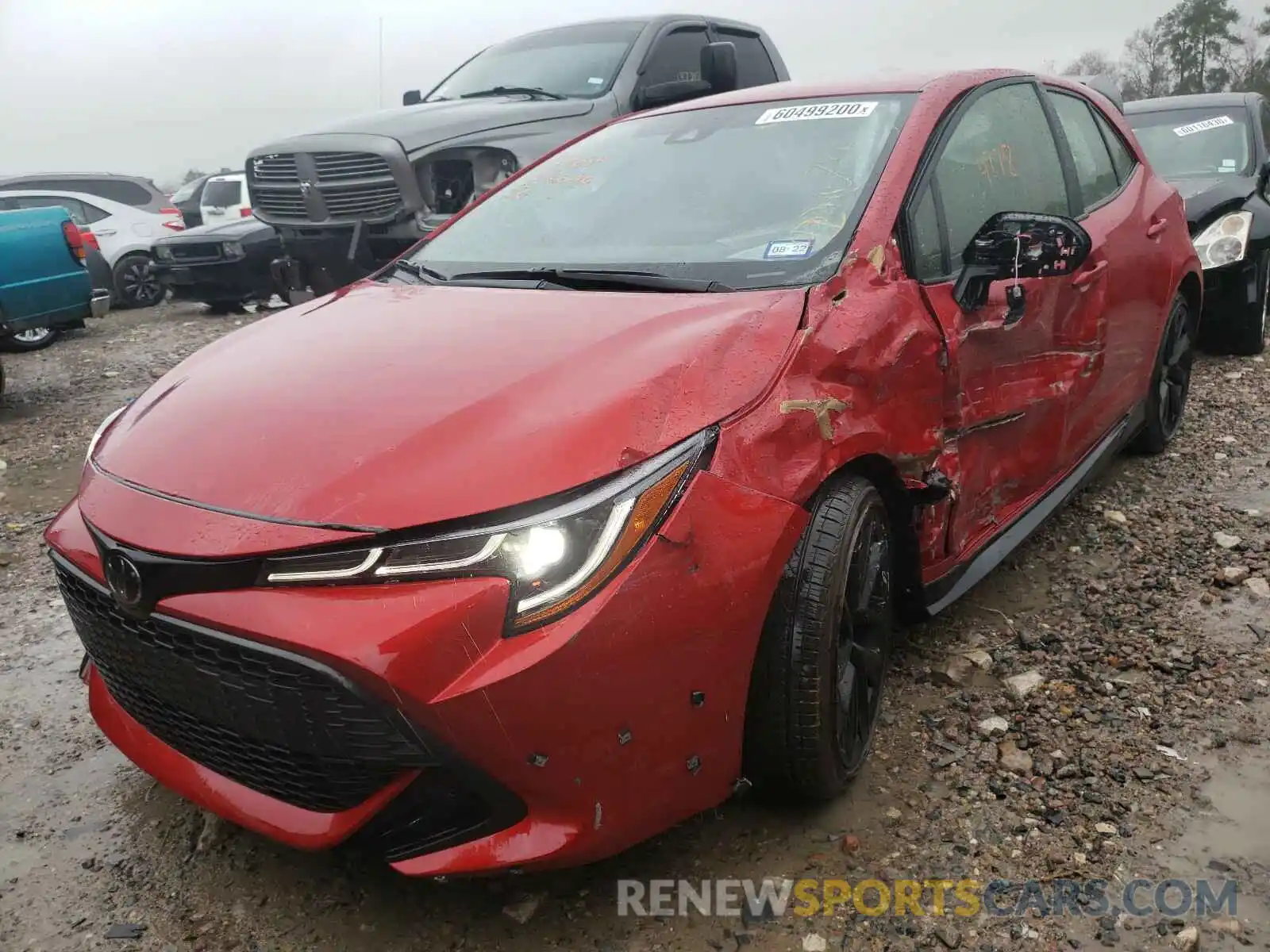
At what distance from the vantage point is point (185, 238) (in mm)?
9500

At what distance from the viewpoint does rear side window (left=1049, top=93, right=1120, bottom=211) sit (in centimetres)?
336

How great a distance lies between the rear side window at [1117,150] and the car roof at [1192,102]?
3.65m

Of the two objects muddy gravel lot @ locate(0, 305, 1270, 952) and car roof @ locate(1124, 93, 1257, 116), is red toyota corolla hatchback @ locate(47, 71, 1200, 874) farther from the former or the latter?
car roof @ locate(1124, 93, 1257, 116)

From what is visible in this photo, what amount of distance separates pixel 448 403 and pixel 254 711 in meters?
0.60

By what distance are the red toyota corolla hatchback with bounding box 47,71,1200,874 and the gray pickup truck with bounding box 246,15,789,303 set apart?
3551 mm

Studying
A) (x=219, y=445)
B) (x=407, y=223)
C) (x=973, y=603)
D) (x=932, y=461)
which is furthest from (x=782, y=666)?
(x=407, y=223)

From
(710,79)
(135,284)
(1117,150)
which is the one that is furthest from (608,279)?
(135,284)

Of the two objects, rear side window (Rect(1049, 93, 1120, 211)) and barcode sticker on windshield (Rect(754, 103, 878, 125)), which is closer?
barcode sticker on windshield (Rect(754, 103, 878, 125))

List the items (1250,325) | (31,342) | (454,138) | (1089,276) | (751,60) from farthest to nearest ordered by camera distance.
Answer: (31,342) → (751,60) → (454,138) → (1250,325) → (1089,276)

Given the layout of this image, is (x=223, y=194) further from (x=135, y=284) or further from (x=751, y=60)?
(x=751, y=60)

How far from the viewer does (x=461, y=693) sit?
1.55 metres

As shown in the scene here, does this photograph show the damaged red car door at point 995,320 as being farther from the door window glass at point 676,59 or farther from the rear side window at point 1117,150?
the door window glass at point 676,59

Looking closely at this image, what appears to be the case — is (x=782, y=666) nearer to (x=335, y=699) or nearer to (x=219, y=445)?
(x=335, y=699)

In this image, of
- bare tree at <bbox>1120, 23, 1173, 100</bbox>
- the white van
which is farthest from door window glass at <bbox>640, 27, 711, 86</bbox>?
bare tree at <bbox>1120, 23, 1173, 100</bbox>
